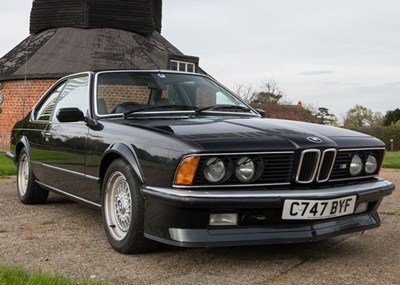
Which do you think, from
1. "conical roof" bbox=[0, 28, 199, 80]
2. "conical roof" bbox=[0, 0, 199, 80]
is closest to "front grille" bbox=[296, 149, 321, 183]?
"conical roof" bbox=[0, 28, 199, 80]

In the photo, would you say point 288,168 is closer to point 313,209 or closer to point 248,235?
point 313,209

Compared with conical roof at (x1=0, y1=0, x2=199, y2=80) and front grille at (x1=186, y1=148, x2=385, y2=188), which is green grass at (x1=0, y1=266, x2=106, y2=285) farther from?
conical roof at (x1=0, y1=0, x2=199, y2=80)

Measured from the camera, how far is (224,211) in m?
3.56

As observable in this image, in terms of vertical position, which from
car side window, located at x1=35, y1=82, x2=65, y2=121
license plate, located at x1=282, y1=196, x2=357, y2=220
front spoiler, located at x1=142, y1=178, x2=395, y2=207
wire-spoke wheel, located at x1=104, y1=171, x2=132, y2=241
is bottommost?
wire-spoke wheel, located at x1=104, y1=171, x2=132, y2=241

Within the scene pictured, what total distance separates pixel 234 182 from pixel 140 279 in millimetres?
880

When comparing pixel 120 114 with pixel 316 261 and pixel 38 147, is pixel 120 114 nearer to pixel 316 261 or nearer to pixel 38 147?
pixel 38 147

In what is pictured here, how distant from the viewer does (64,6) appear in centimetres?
2542

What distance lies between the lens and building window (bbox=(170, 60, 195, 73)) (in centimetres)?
2465

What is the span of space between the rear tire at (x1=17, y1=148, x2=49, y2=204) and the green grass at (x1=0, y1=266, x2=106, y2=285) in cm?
305

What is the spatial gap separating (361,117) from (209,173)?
7039 cm

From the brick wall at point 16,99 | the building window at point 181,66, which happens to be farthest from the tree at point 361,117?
the brick wall at point 16,99

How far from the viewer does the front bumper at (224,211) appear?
3.48 m

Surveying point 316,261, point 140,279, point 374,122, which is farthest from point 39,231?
point 374,122

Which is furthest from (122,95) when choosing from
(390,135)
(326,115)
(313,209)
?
(326,115)
